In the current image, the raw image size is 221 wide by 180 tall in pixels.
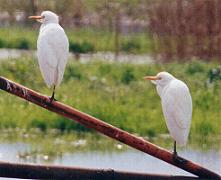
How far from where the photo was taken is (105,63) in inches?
688

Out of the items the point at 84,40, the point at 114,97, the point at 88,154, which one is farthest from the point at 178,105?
the point at 84,40

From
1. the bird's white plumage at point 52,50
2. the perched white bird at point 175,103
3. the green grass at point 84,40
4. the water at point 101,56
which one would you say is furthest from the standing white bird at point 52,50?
the green grass at point 84,40

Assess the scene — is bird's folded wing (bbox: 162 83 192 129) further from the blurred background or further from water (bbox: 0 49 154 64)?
water (bbox: 0 49 154 64)

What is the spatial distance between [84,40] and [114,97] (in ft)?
20.9

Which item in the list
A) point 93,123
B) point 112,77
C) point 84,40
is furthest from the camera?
point 84,40

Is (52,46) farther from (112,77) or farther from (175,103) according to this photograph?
(112,77)

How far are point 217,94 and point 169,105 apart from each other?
7533mm

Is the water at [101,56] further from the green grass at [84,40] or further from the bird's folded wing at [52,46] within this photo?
the bird's folded wing at [52,46]

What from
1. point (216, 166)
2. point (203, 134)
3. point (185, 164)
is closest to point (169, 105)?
point (185, 164)

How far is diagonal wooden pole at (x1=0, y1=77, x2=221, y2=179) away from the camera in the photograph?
7633 millimetres

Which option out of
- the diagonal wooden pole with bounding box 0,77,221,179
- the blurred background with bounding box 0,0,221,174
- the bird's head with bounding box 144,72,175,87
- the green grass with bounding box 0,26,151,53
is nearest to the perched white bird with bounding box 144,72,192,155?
the bird's head with bounding box 144,72,175,87

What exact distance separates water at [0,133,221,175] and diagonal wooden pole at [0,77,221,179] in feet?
12.5

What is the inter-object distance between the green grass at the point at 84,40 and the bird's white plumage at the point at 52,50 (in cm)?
1210

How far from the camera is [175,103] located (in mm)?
7852
